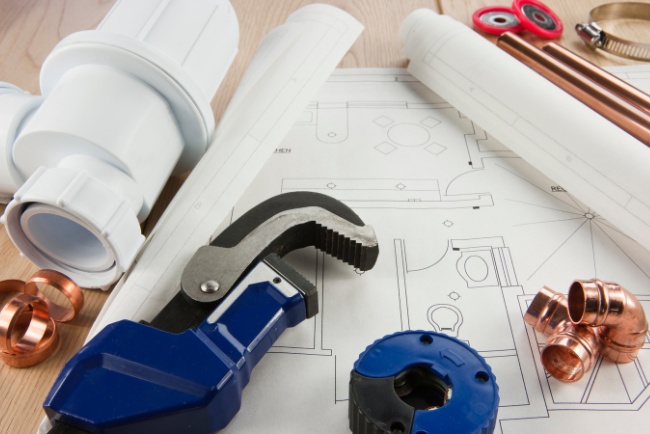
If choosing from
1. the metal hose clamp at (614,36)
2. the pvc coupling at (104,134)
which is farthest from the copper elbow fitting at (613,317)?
the metal hose clamp at (614,36)

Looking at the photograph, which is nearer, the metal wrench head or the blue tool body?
the blue tool body

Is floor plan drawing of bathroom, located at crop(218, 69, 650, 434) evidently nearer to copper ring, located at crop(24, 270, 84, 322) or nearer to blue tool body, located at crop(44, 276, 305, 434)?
blue tool body, located at crop(44, 276, 305, 434)

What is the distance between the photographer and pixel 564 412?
57 cm

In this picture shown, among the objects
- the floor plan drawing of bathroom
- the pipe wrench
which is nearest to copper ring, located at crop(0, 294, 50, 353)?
the pipe wrench

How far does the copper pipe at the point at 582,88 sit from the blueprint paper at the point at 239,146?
233 millimetres

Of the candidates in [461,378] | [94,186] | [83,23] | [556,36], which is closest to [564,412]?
[461,378]

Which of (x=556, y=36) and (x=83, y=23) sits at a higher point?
(x=556, y=36)

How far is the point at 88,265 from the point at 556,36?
77 cm

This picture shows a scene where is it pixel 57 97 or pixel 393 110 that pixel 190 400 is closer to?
pixel 57 97

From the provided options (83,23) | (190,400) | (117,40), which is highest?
(117,40)

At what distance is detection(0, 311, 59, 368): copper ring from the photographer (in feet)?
2.00

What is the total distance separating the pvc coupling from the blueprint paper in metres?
0.03

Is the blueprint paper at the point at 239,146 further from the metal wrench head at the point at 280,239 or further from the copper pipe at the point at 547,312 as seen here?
the copper pipe at the point at 547,312

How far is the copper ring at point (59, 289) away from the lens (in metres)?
0.66
